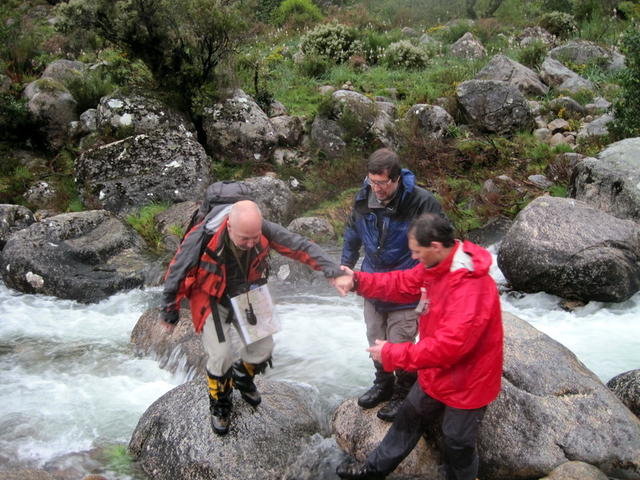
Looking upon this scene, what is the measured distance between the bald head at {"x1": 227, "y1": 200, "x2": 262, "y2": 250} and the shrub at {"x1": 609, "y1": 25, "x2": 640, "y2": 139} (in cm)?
902

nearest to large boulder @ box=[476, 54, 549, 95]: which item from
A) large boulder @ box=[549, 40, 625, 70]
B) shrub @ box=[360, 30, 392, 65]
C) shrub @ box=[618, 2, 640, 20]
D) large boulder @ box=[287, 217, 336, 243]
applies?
large boulder @ box=[549, 40, 625, 70]

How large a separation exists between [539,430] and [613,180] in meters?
5.48

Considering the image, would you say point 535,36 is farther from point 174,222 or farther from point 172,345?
point 172,345

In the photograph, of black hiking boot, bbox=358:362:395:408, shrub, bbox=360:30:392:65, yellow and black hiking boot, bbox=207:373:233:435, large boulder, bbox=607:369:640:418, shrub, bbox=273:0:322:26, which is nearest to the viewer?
yellow and black hiking boot, bbox=207:373:233:435

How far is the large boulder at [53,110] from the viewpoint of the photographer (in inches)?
496

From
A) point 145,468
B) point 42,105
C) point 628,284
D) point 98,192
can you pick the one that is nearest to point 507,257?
point 628,284

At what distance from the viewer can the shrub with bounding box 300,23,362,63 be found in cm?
1711

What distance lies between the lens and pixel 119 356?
6508 mm

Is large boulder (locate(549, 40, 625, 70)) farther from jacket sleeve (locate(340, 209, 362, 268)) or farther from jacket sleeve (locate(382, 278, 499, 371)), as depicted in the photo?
jacket sleeve (locate(382, 278, 499, 371))

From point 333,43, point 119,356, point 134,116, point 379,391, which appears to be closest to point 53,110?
point 134,116

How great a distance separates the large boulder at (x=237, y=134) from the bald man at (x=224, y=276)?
27.4 feet

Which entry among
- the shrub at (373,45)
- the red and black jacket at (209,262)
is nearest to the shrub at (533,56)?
the shrub at (373,45)

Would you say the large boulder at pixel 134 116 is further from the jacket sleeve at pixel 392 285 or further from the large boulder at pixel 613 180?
the jacket sleeve at pixel 392 285

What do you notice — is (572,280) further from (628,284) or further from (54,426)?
(54,426)
